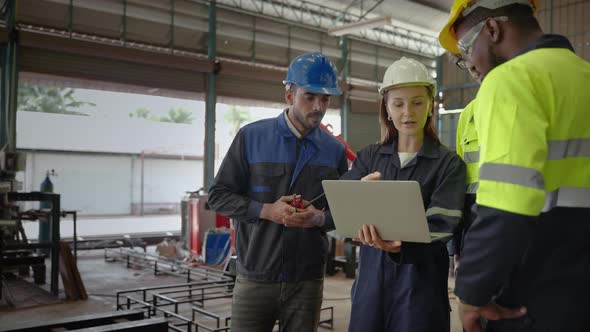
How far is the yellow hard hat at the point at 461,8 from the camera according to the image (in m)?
1.48

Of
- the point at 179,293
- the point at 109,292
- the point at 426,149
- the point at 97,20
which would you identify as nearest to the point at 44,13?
the point at 97,20

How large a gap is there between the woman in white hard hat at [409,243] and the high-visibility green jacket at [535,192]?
0.47 m

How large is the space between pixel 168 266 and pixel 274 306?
7439 millimetres

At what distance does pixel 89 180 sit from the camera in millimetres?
16172

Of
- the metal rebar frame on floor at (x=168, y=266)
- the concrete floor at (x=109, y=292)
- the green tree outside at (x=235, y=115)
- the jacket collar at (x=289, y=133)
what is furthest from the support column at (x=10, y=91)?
the green tree outside at (x=235, y=115)

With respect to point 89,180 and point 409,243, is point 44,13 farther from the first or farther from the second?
point 409,243

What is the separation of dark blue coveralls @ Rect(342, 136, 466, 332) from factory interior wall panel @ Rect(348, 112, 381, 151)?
499 inches

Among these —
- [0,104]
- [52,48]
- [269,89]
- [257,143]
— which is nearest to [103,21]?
[52,48]

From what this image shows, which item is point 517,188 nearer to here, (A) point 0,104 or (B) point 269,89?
(A) point 0,104

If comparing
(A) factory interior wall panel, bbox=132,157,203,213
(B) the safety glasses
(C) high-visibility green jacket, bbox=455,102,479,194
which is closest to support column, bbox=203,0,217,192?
(A) factory interior wall panel, bbox=132,157,203,213

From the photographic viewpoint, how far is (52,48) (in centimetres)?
964

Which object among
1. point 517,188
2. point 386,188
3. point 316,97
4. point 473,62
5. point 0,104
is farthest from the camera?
point 0,104

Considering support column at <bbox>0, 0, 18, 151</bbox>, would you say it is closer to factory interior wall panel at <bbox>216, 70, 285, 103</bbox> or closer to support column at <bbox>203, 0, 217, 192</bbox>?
support column at <bbox>203, 0, 217, 192</bbox>

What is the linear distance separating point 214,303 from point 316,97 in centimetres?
470
